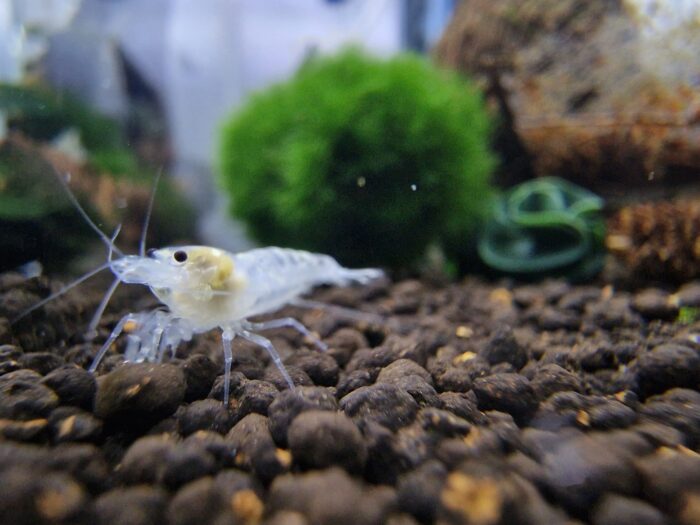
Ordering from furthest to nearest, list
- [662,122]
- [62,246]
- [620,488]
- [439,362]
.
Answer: [662,122] → [62,246] → [439,362] → [620,488]

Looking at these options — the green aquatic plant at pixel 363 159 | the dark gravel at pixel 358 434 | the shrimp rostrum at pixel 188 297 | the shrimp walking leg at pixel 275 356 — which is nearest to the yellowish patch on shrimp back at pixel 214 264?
the shrimp rostrum at pixel 188 297

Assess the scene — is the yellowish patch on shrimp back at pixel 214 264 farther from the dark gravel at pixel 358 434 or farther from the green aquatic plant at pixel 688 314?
the green aquatic plant at pixel 688 314

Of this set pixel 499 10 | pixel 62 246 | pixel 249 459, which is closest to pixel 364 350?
pixel 249 459

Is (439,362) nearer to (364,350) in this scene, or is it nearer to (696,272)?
(364,350)

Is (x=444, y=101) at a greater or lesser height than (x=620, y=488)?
greater

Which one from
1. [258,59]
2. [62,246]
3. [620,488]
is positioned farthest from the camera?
[258,59]

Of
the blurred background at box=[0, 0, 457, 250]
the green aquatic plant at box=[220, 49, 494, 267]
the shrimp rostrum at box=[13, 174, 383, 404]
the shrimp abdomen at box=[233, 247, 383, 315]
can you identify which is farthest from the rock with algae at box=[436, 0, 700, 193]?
the shrimp rostrum at box=[13, 174, 383, 404]
